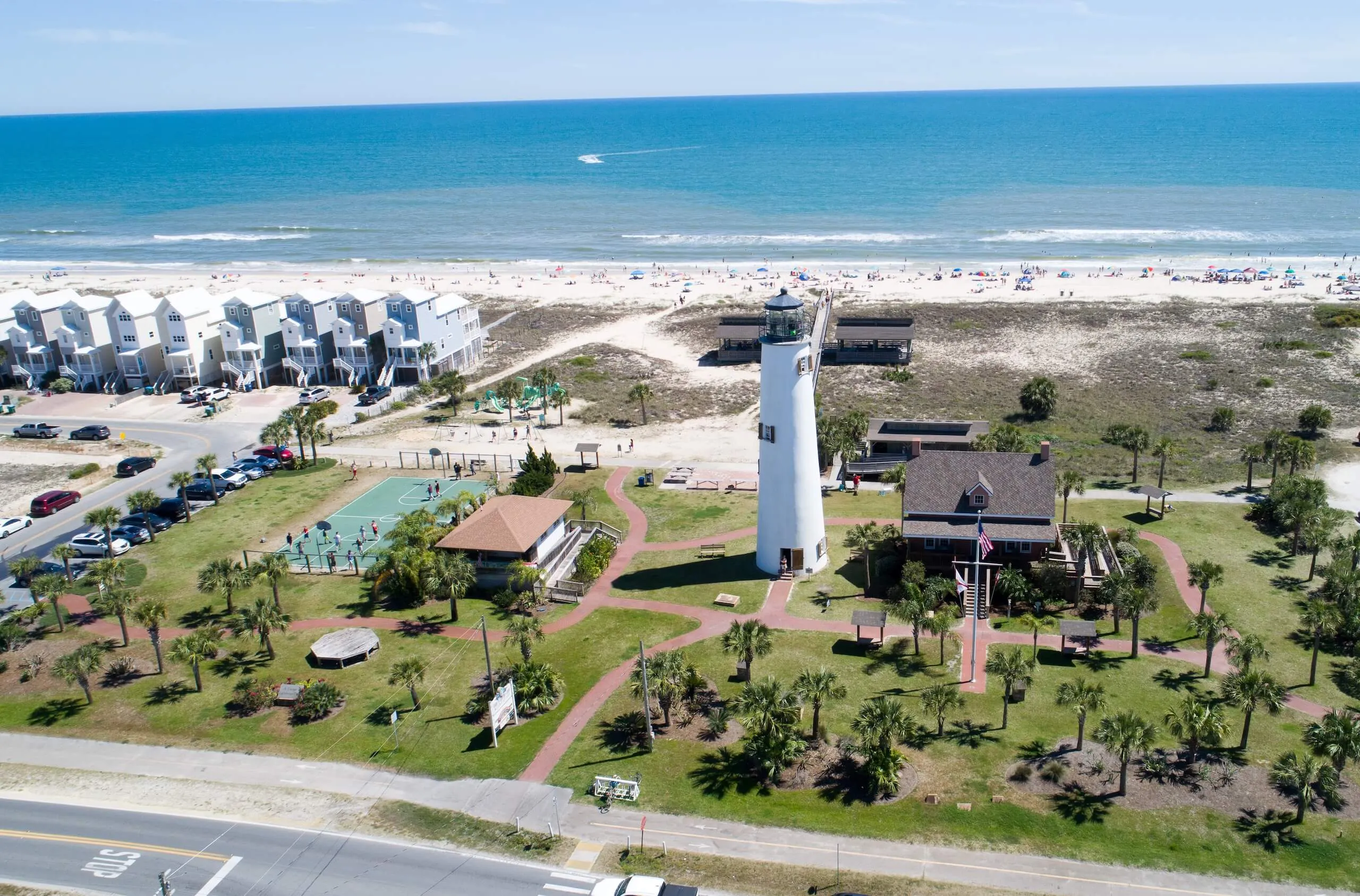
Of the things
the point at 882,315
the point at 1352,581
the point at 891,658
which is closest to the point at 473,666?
the point at 891,658

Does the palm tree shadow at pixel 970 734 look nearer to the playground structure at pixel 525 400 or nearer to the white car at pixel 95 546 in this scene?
the white car at pixel 95 546

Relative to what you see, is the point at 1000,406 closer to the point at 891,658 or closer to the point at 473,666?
the point at 891,658

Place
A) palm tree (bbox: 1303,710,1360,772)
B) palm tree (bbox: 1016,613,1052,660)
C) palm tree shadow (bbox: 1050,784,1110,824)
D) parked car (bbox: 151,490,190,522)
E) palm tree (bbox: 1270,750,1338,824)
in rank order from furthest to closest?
parked car (bbox: 151,490,190,522)
palm tree (bbox: 1016,613,1052,660)
palm tree shadow (bbox: 1050,784,1110,824)
palm tree (bbox: 1303,710,1360,772)
palm tree (bbox: 1270,750,1338,824)

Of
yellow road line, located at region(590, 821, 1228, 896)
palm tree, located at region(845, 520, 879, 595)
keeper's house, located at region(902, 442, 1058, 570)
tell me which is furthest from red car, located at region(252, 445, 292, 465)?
yellow road line, located at region(590, 821, 1228, 896)

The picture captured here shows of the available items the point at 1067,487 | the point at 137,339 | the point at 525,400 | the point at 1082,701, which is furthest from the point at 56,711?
the point at 137,339

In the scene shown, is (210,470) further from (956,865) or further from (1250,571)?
(1250,571)

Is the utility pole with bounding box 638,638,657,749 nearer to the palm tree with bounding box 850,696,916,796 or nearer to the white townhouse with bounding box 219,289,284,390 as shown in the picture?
the palm tree with bounding box 850,696,916,796
